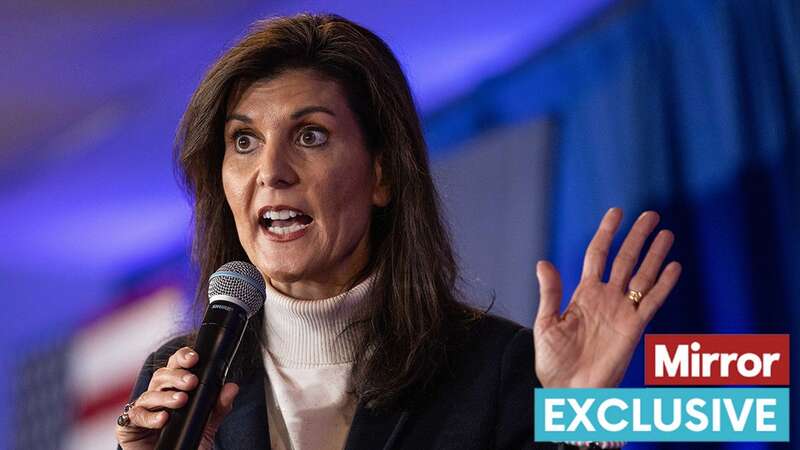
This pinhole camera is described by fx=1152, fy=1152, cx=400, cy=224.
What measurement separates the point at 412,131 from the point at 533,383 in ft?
1.50

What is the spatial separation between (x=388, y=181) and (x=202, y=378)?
2.19 ft

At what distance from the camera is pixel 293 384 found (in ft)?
5.62

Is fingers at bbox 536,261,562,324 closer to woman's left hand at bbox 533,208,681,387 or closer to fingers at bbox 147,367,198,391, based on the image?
woman's left hand at bbox 533,208,681,387

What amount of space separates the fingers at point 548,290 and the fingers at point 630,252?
0.08 metres

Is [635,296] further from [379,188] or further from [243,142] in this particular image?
[243,142]

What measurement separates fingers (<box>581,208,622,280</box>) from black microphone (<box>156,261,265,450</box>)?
403 millimetres

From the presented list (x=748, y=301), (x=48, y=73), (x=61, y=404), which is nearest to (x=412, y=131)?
(x=748, y=301)

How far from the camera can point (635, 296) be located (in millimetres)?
1418

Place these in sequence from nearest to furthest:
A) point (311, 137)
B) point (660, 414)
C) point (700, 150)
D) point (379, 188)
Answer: point (660, 414), point (311, 137), point (379, 188), point (700, 150)

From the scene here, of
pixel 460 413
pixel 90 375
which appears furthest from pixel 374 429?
pixel 90 375

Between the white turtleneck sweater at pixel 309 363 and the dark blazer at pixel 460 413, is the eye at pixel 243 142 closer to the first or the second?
the white turtleneck sweater at pixel 309 363

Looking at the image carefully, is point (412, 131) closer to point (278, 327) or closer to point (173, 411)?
point (278, 327)

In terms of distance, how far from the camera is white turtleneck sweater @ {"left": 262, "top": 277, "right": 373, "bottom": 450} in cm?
166

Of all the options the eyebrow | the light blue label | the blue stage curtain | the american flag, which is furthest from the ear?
the american flag
